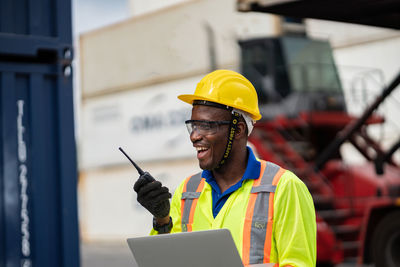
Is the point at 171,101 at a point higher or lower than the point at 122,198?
higher

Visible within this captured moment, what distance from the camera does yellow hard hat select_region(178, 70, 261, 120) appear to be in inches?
97.4

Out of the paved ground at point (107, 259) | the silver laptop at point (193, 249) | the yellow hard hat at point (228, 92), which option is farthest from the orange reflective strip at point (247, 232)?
the paved ground at point (107, 259)

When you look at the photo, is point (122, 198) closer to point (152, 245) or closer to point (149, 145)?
point (149, 145)

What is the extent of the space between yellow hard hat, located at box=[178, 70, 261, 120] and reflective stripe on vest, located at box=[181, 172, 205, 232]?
1.11 ft

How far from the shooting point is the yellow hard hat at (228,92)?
2475mm

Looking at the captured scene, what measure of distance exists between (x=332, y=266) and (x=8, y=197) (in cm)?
543

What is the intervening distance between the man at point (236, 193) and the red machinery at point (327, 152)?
542 cm

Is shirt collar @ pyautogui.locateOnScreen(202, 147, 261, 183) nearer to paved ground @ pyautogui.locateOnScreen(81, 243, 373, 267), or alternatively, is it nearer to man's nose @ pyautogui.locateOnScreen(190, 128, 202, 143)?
man's nose @ pyautogui.locateOnScreen(190, 128, 202, 143)

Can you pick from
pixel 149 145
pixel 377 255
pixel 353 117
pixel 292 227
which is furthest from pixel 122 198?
pixel 292 227

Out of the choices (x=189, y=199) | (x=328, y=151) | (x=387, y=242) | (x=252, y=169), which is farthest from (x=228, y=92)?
(x=328, y=151)

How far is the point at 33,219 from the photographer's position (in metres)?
4.59

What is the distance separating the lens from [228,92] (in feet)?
8.16

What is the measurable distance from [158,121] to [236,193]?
16750mm

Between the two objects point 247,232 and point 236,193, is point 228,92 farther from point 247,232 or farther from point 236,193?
point 247,232
